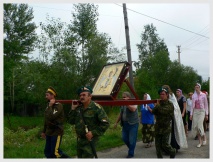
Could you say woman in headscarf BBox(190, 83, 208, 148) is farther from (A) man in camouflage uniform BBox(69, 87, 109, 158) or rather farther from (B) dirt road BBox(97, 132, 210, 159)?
(A) man in camouflage uniform BBox(69, 87, 109, 158)

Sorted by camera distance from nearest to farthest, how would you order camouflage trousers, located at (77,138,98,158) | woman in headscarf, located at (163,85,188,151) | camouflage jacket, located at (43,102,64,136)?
1. camouflage trousers, located at (77,138,98,158)
2. camouflage jacket, located at (43,102,64,136)
3. woman in headscarf, located at (163,85,188,151)

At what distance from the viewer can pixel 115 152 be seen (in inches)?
337

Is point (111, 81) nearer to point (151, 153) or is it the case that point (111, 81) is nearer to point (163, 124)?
point (163, 124)

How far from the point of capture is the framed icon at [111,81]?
6.43 metres

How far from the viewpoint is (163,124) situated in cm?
667

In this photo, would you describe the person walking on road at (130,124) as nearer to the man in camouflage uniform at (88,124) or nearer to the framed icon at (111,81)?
the framed icon at (111,81)

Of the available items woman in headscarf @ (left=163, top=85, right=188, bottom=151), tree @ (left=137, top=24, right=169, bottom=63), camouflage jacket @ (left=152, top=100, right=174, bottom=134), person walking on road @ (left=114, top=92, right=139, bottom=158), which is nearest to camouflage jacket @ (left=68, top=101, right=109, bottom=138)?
camouflage jacket @ (left=152, top=100, right=174, bottom=134)

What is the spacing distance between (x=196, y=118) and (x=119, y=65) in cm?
342

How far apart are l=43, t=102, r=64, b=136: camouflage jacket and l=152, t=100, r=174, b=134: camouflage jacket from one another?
6.73 feet

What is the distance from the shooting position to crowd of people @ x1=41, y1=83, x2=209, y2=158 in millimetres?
5113

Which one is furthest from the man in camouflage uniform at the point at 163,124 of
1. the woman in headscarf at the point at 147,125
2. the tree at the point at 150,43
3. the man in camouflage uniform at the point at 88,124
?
the tree at the point at 150,43

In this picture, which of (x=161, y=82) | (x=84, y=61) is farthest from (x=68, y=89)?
(x=161, y=82)

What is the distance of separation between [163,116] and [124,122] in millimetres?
1644

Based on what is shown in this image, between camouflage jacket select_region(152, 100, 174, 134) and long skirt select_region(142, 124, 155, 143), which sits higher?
camouflage jacket select_region(152, 100, 174, 134)
